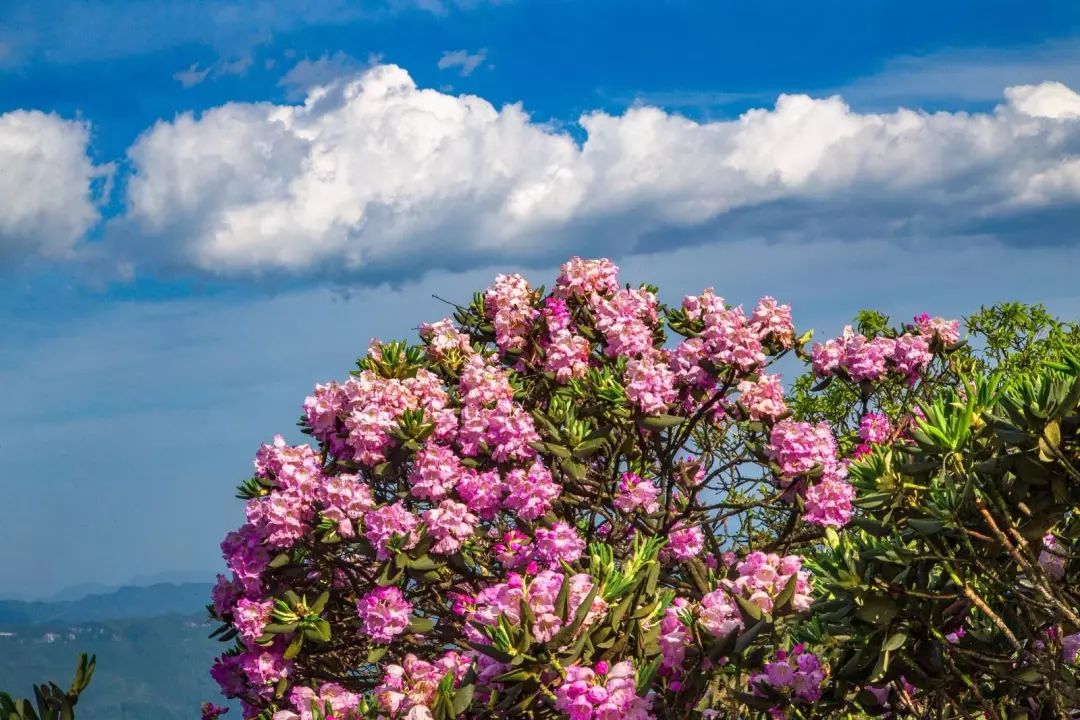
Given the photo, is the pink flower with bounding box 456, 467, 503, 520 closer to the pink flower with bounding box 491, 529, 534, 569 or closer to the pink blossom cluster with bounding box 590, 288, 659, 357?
the pink flower with bounding box 491, 529, 534, 569

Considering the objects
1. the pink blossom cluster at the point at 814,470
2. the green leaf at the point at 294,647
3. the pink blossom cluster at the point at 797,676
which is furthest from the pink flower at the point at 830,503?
the green leaf at the point at 294,647

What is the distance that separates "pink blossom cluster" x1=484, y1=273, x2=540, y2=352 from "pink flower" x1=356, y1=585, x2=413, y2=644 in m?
3.61

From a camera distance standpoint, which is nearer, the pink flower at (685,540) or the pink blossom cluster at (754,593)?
the pink blossom cluster at (754,593)

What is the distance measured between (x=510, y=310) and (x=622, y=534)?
2697 mm

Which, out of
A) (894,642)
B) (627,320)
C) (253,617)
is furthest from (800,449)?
(253,617)

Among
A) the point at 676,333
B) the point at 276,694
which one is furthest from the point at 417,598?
the point at 676,333

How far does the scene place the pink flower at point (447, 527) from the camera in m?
8.83

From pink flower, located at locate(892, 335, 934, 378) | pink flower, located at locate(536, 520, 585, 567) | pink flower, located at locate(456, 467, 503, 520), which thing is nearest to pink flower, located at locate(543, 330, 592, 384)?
pink flower, located at locate(456, 467, 503, 520)

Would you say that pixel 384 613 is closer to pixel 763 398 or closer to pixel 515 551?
pixel 515 551

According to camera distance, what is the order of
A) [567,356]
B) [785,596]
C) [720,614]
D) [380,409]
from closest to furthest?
[785,596]
[720,614]
[380,409]
[567,356]

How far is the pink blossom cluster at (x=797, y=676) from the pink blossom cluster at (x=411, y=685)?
174 cm

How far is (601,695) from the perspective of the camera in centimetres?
590

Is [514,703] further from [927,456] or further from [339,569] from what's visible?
[339,569]

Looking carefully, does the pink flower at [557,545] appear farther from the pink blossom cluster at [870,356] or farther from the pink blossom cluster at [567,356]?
the pink blossom cluster at [870,356]
